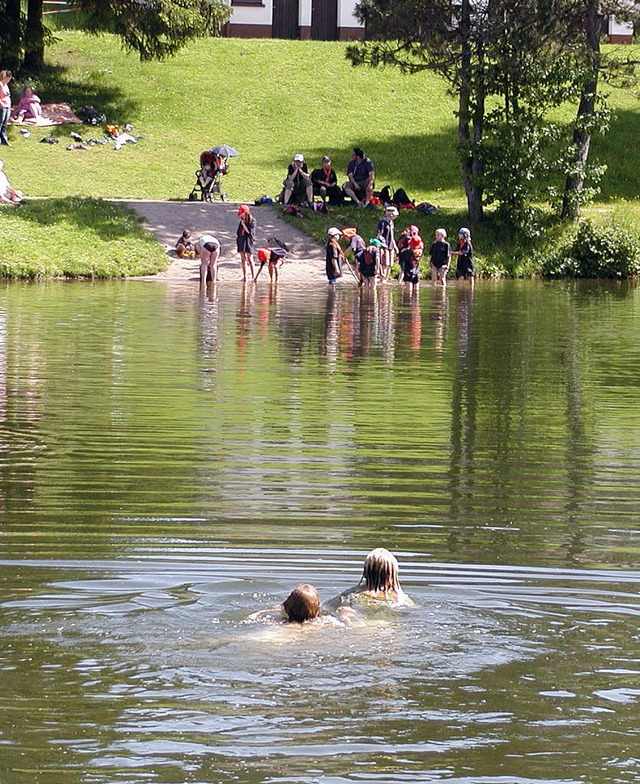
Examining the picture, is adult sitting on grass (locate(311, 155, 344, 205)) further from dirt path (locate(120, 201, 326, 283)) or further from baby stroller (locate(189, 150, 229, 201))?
Answer: baby stroller (locate(189, 150, 229, 201))

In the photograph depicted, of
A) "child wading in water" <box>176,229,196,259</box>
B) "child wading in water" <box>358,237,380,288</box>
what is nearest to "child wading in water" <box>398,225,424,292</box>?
"child wading in water" <box>358,237,380,288</box>

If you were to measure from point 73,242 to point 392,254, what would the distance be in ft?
26.6

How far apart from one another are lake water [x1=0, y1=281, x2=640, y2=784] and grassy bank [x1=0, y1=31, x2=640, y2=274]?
22918mm

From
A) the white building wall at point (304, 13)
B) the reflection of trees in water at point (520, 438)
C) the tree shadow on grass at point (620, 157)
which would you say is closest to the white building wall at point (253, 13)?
the white building wall at point (304, 13)

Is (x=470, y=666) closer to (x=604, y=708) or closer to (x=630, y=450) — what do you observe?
(x=604, y=708)

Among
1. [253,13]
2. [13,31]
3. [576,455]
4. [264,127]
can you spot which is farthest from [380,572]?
[253,13]

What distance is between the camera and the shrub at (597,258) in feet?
133

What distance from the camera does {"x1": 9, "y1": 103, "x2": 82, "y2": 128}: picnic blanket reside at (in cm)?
4944

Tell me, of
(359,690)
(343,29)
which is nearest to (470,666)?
(359,690)

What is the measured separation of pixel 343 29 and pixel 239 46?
5.96m

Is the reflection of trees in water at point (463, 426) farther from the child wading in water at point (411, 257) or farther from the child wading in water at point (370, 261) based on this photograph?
the child wading in water at point (411, 257)

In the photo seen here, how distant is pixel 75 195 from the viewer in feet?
134

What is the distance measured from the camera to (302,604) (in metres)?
8.20

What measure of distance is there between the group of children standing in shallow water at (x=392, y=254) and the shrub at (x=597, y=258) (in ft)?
10.5
